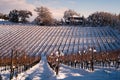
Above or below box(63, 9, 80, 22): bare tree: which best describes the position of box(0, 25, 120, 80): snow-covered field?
below

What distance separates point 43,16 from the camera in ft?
420

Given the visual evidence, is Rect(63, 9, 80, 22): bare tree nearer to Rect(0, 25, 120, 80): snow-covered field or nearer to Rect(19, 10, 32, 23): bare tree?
Rect(19, 10, 32, 23): bare tree

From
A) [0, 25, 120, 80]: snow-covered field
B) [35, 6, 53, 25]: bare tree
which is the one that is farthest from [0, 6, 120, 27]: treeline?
[0, 25, 120, 80]: snow-covered field

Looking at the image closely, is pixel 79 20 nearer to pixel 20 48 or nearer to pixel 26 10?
pixel 26 10

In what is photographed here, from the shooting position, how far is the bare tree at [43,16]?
119 m

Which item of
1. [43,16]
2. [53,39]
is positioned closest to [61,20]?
[43,16]

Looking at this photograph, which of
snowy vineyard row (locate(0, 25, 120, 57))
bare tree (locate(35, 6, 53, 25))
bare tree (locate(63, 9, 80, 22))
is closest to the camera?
snowy vineyard row (locate(0, 25, 120, 57))

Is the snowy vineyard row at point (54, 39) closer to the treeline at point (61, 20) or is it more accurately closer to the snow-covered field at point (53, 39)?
the snow-covered field at point (53, 39)

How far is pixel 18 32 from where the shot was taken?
91562 millimetres

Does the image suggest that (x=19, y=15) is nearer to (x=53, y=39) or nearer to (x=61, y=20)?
(x=61, y=20)

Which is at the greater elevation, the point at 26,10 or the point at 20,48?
the point at 26,10

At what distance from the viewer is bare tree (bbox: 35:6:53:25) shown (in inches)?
4680

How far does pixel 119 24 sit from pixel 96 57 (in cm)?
5363

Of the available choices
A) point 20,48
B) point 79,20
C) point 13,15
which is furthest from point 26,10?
point 20,48
